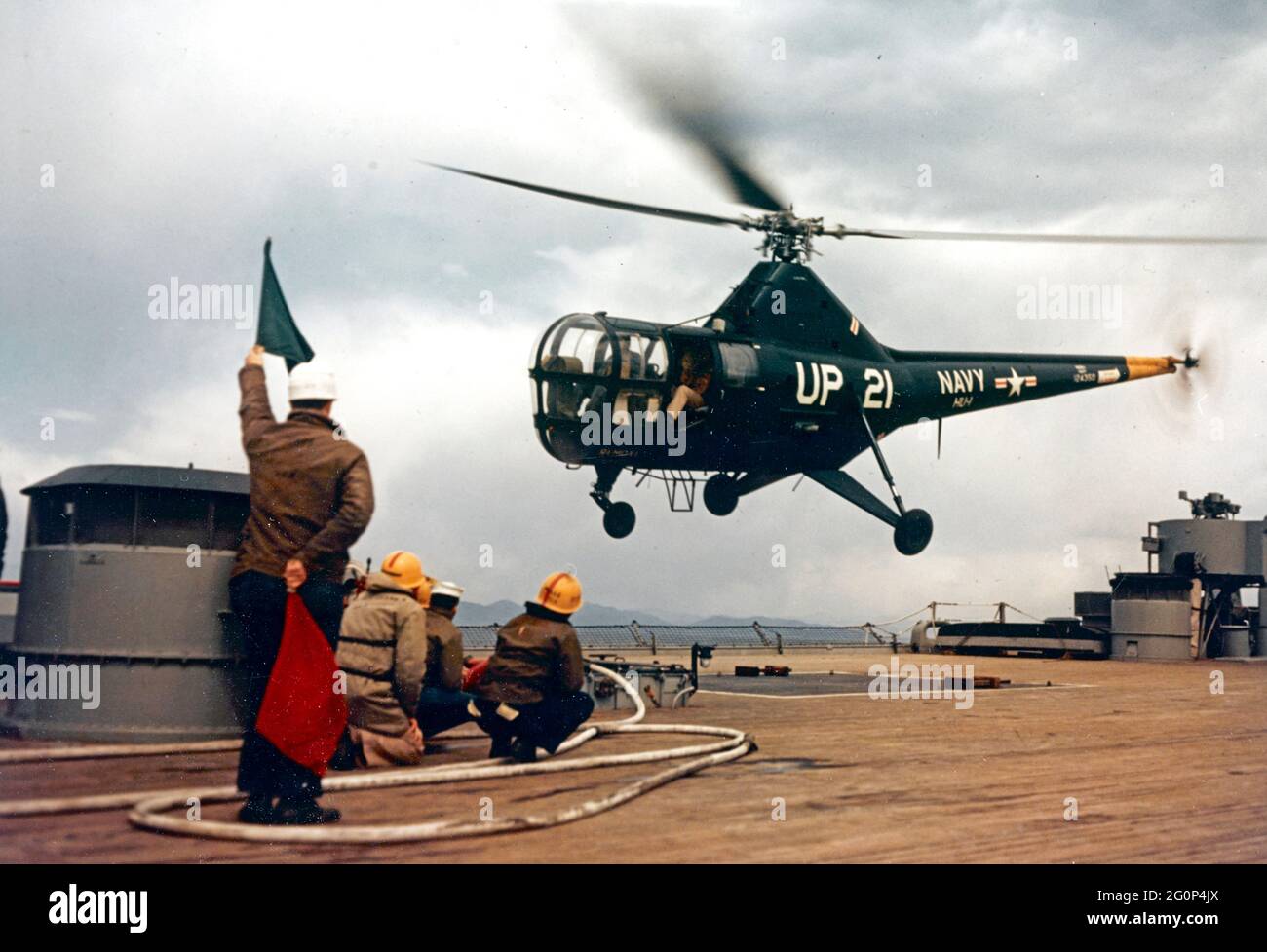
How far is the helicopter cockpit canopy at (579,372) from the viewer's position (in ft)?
55.2

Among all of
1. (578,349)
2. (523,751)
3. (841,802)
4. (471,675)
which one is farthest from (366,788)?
(578,349)

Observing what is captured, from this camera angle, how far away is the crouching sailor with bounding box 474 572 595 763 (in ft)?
23.7

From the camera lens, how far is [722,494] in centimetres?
2161

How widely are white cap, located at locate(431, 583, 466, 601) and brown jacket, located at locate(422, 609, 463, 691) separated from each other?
14cm

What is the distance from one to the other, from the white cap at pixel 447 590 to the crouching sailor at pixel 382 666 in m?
0.90

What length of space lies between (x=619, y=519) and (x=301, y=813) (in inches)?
561

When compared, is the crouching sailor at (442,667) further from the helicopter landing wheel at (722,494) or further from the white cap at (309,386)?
the helicopter landing wheel at (722,494)

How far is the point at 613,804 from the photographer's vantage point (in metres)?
5.84

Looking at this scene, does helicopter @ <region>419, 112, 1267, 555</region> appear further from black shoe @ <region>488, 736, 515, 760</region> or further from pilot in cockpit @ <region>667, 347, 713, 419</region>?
black shoe @ <region>488, 736, 515, 760</region>

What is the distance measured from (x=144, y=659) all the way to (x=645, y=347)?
430 inches

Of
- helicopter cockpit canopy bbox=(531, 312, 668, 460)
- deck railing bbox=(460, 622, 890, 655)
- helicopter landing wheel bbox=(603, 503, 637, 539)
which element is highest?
helicopter cockpit canopy bbox=(531, 312, 668, 460)

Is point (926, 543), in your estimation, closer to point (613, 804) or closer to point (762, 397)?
point (762, 397)

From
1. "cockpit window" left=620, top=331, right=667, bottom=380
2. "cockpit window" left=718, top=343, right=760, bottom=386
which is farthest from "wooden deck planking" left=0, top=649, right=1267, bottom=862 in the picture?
"cockpit window" left=718, top=343, right=760, bottom=386
